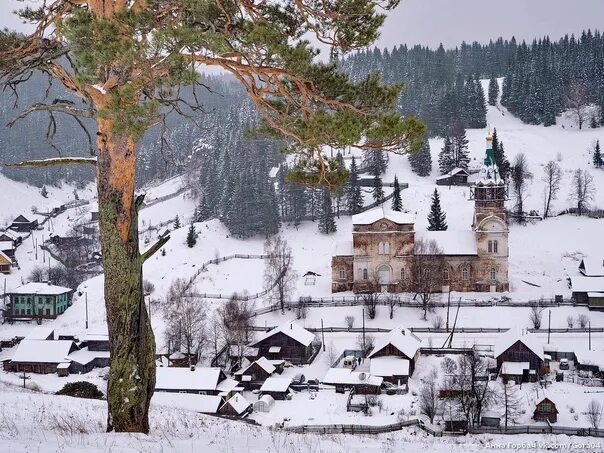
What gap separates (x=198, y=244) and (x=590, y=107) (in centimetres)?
5877

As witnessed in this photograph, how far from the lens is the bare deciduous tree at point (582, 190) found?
55909 mm

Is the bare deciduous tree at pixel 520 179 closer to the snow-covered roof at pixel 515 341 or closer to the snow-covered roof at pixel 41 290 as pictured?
the snow-covered roof at pixel 515 341

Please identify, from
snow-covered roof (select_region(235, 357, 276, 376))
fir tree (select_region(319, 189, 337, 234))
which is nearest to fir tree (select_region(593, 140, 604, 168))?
fir tree (select_region(319, 189, 337, 234))

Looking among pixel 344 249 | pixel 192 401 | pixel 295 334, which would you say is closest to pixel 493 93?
pixel 344 249

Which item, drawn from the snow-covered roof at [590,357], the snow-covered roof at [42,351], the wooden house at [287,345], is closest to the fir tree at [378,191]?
the wooden house at [287,345]

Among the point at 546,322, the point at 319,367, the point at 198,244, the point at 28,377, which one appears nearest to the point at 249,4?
the point at 319,367

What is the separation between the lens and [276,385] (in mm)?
27984

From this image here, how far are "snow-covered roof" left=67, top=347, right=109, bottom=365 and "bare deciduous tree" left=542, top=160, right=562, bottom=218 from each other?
4087cm

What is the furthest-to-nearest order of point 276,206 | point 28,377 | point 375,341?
point 276,206 < point 375,341 < point 28,377

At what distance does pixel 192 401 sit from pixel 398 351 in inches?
428

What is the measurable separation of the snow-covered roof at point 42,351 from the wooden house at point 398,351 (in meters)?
17.6

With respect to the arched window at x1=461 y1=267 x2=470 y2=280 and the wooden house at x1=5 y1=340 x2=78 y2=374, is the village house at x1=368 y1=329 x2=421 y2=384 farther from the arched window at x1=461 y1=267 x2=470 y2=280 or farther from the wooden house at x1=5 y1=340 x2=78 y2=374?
the wooden house at x1=5 y1=340 x2=78 y2=374

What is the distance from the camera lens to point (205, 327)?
3672 centimetres

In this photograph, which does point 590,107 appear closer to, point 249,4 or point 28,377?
point 28,377
